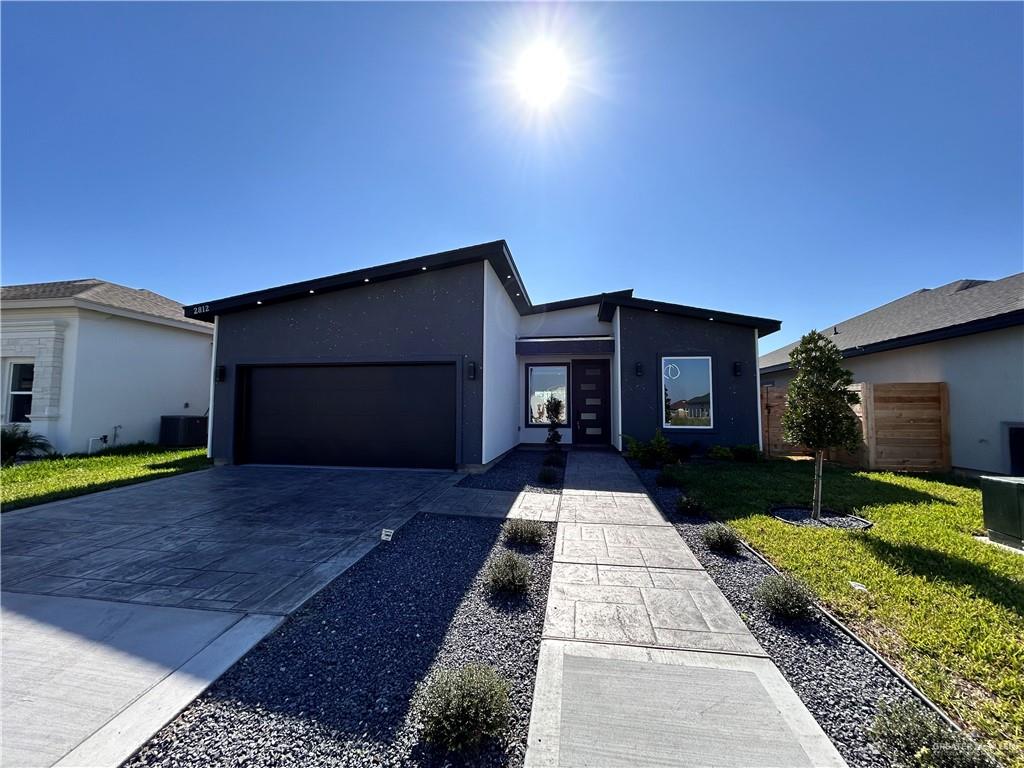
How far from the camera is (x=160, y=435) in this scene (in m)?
12.5

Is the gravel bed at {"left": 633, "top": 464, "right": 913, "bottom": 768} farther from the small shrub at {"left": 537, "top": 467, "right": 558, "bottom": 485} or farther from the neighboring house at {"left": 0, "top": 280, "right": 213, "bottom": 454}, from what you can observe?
the neighboring house at {"left": 0, "top": 280, "right": 213, "bottom": 454}

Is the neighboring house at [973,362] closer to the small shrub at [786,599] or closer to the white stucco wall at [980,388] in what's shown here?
the white stucco wall at [980,388]

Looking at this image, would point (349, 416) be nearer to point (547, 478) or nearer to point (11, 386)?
point (547, 478)

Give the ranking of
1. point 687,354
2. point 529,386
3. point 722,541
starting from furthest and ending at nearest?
point 529,386 → point 687,354 → point 722,541

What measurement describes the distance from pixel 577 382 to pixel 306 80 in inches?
380

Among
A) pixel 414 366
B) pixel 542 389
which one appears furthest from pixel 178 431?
pixel 542 389

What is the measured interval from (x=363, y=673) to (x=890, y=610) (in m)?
3.71

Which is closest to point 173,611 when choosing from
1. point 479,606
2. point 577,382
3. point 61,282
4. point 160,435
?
point 479,606

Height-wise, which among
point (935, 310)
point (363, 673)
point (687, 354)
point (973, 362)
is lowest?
point (363, 673)

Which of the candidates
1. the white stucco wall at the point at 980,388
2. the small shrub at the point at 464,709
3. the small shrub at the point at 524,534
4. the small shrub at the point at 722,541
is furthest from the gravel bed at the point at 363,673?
the white stucco wall at the point at 980,388

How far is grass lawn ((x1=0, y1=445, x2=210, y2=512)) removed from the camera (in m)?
6.16

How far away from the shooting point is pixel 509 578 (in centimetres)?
316

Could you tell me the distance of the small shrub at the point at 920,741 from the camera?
159cm

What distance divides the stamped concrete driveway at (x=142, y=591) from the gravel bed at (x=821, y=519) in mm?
5061
